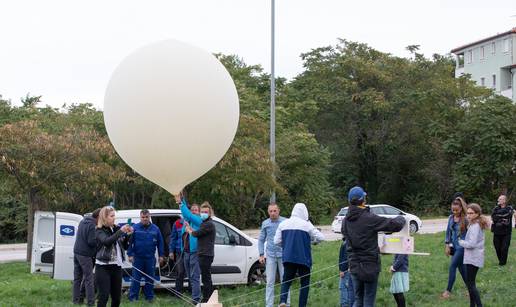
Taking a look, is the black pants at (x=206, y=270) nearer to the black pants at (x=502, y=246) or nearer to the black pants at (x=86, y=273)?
the black pants at (x=86, y=273)

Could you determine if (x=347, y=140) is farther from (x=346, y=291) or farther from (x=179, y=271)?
(x=346, y=291)

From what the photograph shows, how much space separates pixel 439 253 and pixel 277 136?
679 inches

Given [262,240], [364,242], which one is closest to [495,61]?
[262,240]

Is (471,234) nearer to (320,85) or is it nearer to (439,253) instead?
(439,253)

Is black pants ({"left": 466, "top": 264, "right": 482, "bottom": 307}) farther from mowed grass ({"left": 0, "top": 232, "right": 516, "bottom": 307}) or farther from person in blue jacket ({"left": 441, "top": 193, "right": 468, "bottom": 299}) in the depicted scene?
mowed grass ({"left": 0, "top": 232, "right": 516, "bottom": 307})

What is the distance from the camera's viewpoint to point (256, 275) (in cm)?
1409

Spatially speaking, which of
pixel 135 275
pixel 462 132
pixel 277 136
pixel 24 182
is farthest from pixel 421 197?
pixel 135 275

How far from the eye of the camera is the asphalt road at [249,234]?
76.4 ft

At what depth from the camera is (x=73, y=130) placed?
68.0 ft

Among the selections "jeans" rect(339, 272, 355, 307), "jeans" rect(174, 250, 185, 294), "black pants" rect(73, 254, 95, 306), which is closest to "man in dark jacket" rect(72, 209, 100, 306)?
"black pants" rect(73, 254, 95, 306)

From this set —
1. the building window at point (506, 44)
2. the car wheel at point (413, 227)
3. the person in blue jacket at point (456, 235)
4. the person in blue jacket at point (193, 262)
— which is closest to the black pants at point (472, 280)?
the person in blue jacket at point (456, 235)

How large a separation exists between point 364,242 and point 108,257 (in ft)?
11.5

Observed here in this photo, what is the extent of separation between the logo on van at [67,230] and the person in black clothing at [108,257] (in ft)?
9.20

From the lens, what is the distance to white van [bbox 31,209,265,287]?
12711mm
